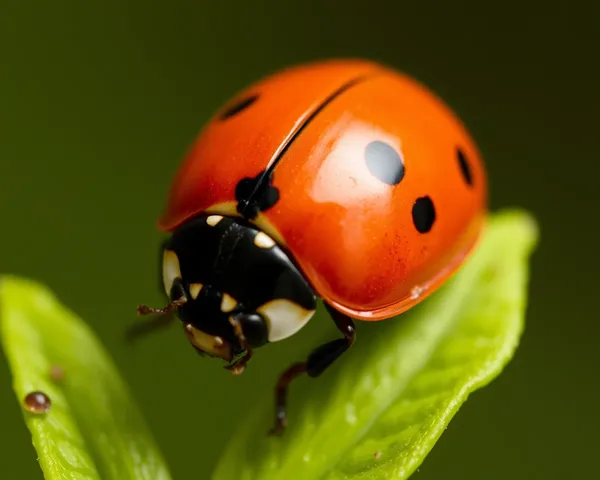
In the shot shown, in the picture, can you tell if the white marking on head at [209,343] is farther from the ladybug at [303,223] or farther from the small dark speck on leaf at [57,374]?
the small dark speck on leaf at [57,374]

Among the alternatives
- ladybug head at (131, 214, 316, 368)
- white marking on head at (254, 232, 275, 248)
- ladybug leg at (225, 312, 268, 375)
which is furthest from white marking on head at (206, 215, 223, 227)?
ladybug leg at (225, 312, 268, 375)

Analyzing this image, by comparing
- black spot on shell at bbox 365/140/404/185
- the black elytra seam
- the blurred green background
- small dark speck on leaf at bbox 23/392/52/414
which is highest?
the black elytra seam

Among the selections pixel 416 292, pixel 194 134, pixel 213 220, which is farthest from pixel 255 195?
pixel 194 134

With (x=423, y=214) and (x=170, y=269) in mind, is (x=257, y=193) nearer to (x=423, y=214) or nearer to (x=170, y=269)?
(x=170, y=269)

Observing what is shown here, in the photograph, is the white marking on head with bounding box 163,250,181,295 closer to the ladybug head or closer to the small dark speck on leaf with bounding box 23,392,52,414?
the ladybug head

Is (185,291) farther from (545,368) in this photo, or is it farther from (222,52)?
(222,52)

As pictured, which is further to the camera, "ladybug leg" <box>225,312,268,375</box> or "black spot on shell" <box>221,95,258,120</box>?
"black spot on shell" <box>221,95,258,120</box>

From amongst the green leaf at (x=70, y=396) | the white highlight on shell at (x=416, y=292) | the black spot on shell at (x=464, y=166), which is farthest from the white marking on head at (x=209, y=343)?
the black spot on shell at (x=464, y=166)
